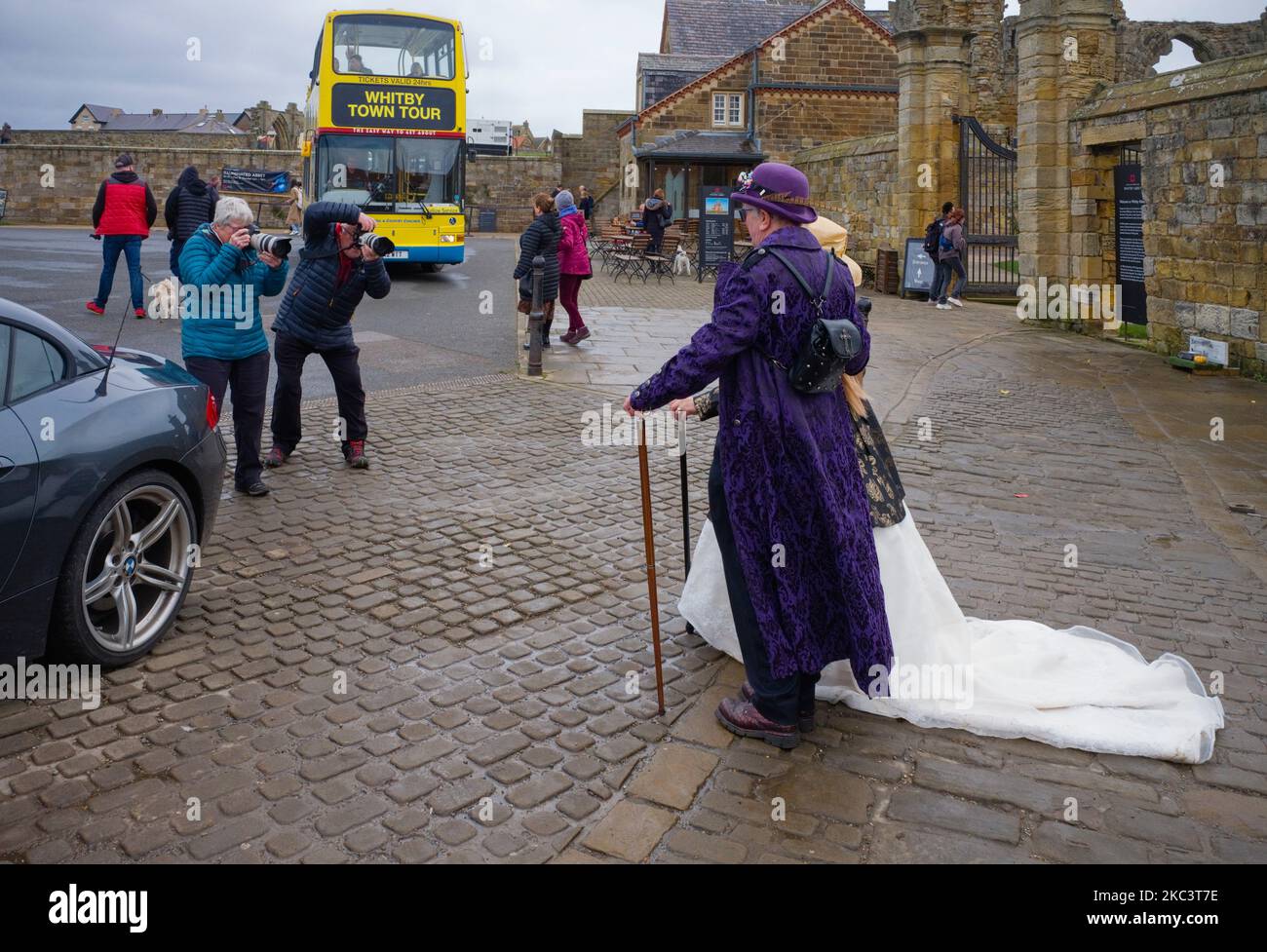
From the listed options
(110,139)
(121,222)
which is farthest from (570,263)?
(110,139)

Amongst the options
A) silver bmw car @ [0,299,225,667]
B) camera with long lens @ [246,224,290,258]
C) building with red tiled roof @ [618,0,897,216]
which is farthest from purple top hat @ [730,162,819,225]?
building with red tiled roof @ [618,0,897,216]

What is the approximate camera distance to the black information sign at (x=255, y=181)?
37500 mm

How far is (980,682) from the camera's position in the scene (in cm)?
433

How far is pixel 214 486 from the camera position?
522cm

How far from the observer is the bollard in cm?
1152

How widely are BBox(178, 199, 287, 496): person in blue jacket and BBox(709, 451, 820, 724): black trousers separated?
147 inches

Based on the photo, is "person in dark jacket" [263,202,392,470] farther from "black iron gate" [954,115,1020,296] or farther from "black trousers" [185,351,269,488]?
"black iron gate" [954,115,1020,296]

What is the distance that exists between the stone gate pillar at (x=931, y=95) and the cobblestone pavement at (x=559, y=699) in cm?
1328

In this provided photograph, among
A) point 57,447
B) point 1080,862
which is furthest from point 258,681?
point 1080,862

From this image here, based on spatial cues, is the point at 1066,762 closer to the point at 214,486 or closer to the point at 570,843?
the point at 570,843

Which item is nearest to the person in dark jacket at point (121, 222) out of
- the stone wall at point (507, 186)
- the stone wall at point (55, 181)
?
the stone wall at point (55, 181)

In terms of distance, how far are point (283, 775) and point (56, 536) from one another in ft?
4.09

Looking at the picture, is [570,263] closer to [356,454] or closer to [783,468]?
[356,454]

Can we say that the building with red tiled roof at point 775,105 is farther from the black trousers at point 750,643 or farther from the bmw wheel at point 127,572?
the black trousers at point 750,643
